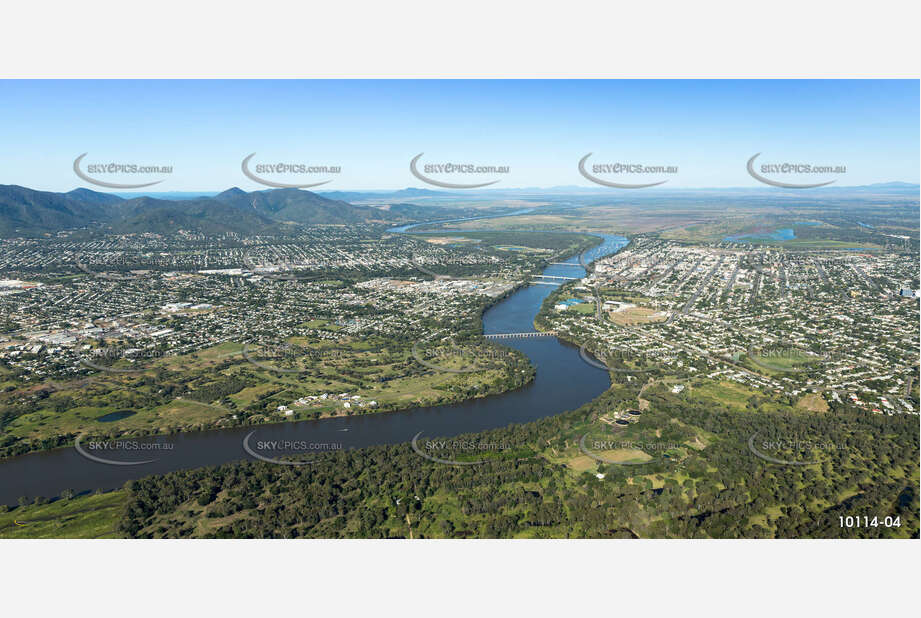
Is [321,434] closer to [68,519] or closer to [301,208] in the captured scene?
[68,519]

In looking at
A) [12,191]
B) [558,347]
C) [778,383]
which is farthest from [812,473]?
[12,191]

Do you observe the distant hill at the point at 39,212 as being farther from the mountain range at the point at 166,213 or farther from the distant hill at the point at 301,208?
the distant hill at the point at 301,208

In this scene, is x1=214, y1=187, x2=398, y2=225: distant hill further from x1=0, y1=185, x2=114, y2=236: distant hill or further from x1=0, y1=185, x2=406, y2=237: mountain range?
x1=0, y1=185, x2=114, y2=236: distant hill

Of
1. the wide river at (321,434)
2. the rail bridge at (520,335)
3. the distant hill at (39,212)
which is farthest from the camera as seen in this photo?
the distant hill at (39,212)

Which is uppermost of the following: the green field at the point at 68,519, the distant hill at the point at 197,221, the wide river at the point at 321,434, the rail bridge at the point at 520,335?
the distant hill at the point at 197,221

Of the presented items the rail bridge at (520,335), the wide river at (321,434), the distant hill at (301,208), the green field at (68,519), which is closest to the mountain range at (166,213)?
the distant hill at (301,208)

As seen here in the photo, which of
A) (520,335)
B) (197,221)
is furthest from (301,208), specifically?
(520,335)

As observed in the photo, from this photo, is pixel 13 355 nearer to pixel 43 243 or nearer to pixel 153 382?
pixel 153 382
